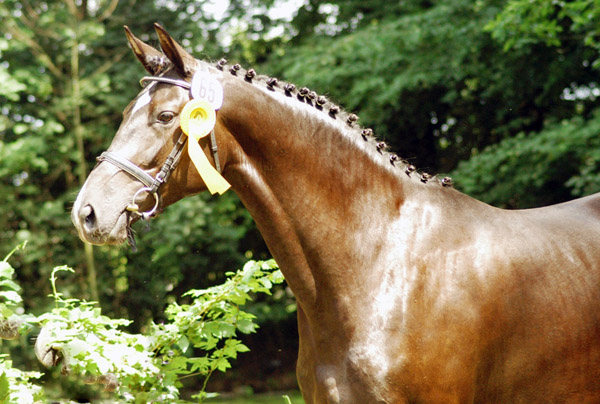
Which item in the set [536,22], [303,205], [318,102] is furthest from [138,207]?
[536,22]

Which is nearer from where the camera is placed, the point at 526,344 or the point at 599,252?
A: the point at 526,344

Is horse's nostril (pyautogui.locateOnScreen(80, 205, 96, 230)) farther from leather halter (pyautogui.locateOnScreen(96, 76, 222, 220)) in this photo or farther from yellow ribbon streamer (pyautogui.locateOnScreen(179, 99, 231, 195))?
yellow ribbon streamer (pyautogui.locateOnScreen(179, 99, 231, 195))

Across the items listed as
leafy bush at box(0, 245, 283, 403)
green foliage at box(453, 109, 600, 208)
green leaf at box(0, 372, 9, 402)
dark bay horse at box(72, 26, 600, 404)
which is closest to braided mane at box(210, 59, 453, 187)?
dark bay horse at box(72, 26, 600, 404)

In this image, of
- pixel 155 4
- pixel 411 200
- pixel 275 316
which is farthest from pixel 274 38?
pixel 411 200

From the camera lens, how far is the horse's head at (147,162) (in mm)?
2395

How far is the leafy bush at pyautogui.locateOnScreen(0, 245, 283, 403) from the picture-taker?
2777 millimetres

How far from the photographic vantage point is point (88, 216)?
2.39m

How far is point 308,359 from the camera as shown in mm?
2693

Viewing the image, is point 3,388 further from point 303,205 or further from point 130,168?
point 303,205

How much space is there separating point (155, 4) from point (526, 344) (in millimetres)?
12741

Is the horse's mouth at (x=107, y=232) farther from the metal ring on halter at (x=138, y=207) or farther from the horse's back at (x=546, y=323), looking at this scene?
the horse's back at (x=546, y=323)

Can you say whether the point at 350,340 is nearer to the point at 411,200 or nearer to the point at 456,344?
the point at 456,344

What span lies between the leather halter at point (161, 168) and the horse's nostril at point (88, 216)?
13 centimetres

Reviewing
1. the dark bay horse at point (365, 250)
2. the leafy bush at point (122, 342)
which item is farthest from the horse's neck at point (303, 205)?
the leafy bush at point (122, 342)
